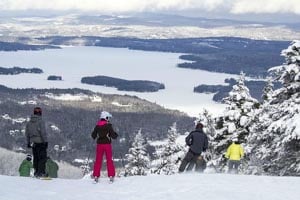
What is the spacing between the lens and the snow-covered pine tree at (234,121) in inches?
973

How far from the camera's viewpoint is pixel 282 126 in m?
19.0

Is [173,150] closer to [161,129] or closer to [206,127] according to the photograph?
[206,127]

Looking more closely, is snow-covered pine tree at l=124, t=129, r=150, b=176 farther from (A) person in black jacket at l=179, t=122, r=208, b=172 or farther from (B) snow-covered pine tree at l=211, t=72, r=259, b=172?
(A) person in black jacket at l=179, t=122, r=208, b=172

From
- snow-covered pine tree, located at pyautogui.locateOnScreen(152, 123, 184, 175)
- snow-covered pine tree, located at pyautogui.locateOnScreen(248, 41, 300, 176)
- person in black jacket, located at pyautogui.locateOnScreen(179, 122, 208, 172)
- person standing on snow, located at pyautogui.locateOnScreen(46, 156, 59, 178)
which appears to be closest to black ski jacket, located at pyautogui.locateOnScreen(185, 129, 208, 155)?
person in black jacket, located at pyautogui.locateOnScreen(179, 122, 208, 172)

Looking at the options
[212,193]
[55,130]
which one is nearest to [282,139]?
[212,193]

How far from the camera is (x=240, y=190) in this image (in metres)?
14.0

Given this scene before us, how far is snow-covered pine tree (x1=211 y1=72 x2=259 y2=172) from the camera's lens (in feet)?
81.1

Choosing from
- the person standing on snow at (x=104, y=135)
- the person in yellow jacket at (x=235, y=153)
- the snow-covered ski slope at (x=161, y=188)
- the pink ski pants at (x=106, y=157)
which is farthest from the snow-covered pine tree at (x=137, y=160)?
the person standing on snow at (x=104, y=135)

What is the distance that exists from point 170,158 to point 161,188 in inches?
585

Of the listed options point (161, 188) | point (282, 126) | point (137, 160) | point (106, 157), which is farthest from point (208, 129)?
point (161, 188)

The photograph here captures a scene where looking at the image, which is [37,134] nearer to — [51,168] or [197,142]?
[51,168]

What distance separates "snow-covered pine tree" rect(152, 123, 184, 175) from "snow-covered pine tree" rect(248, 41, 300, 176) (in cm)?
512

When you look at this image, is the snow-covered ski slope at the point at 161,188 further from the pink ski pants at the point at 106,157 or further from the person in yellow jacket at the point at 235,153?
the person in yellow jacket at the point at 235,153

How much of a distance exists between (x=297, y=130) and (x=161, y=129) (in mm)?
150426
